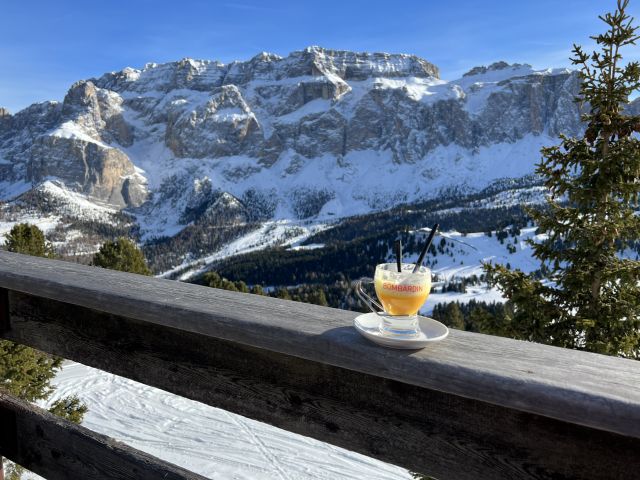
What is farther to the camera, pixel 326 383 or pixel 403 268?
pixel 403 268

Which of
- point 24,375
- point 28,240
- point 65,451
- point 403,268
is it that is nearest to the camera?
point 403,268

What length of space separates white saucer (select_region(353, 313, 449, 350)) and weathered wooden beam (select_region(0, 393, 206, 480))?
0.73 m

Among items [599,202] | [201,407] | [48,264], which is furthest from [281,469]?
[48,264]

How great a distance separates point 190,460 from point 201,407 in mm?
6026

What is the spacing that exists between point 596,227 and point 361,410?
22.5 feet

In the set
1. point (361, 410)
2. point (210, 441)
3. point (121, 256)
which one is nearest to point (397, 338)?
point (361, 410)

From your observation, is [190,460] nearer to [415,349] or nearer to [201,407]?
[201,407]

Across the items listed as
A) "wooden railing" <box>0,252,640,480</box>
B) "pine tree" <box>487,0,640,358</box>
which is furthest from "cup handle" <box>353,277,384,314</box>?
"pine tree" <box>487,0,640,358</box>

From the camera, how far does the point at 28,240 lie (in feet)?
74.0

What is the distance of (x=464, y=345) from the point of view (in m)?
1.39

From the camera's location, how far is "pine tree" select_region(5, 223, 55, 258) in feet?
73.0

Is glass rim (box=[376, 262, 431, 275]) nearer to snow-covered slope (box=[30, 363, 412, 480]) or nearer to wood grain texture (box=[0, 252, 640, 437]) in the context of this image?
wood grain texture (box=[0, 252, 640, 437])

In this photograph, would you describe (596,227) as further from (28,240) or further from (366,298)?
(28,240)

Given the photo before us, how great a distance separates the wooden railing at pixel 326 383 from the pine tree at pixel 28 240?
22577 mm
